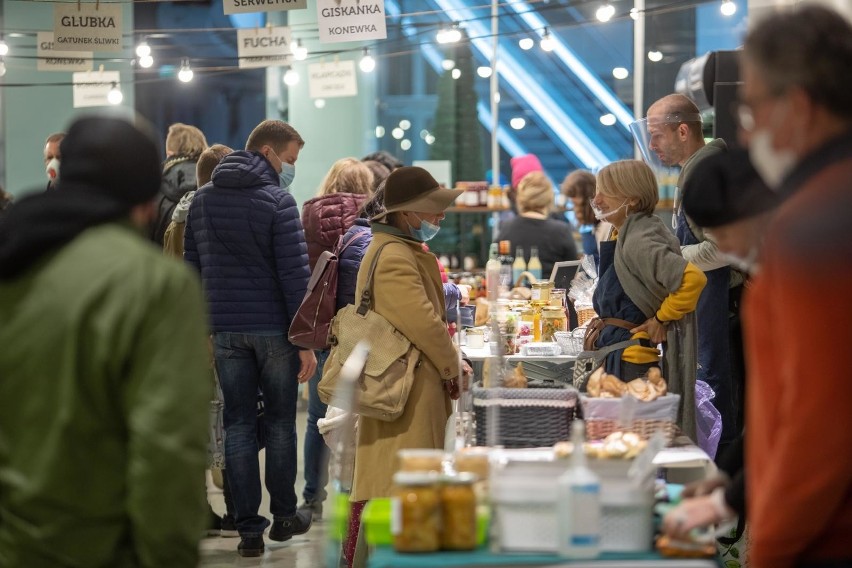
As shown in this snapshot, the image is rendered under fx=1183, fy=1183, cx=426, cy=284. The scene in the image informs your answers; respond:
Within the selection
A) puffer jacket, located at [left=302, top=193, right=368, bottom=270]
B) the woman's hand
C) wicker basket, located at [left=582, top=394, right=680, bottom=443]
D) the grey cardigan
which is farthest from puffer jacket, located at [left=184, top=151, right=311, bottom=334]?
wicker basket, located at [left=582, top=394, right=680, bottom=443]

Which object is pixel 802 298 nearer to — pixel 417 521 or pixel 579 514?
pixel 579 514

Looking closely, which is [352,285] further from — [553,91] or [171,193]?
[553,91]

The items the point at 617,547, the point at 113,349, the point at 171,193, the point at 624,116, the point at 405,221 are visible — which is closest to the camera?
the point at 113,349

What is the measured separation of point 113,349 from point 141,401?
104 mm

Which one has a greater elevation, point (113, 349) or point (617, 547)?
point (113, 349)

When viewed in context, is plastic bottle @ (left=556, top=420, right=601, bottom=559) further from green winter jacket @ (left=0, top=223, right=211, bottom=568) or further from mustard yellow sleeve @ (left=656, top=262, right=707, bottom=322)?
mustard yellow sleeve @ (left=656, top=262, right=707, bottom=322)

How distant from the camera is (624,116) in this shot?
11188mm

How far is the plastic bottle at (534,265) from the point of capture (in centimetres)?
805

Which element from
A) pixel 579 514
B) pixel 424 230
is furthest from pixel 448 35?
pixel 579 514

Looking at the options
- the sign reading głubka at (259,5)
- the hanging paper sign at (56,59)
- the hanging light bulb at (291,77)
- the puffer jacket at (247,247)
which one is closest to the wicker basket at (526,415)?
the puffer jacket at (247,247)

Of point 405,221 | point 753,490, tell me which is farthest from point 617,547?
point 405,221

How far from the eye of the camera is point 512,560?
2393mm

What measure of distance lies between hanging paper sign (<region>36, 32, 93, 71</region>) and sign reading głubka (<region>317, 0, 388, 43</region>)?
3.28 m

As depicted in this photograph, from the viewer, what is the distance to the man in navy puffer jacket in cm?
546
